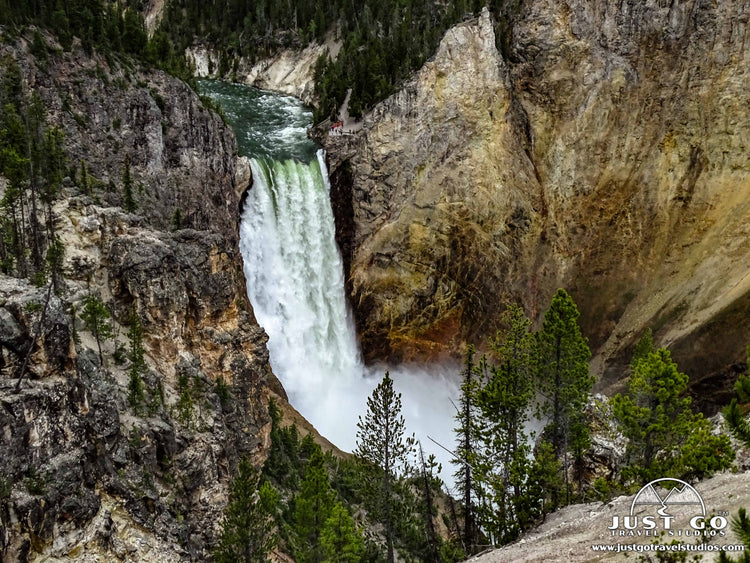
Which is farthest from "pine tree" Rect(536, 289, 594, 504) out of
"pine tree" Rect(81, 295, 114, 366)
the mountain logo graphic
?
"pine tree" Rect(81, 295, 114, 366)

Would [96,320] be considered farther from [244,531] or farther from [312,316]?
[312,316]

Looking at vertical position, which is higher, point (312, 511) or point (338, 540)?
point (312, 511)

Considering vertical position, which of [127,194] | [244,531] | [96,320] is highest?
[127,194]

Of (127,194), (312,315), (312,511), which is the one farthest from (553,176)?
(312,511)

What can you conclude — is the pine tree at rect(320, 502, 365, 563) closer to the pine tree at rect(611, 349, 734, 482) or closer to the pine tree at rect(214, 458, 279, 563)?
the pine tree at rect(214, 458, 279, 563)

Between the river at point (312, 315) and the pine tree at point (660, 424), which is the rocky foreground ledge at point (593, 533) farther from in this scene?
the river at point (312, 315)

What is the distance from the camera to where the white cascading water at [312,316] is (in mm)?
44625

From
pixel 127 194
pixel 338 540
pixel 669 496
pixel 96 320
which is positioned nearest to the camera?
pixel 669 496

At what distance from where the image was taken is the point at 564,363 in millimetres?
24438

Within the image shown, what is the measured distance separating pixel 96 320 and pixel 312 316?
21868mm

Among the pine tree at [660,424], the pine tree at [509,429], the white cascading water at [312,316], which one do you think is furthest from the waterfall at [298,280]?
the pine tree at [660,424]

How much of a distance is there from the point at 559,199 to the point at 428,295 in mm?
13576

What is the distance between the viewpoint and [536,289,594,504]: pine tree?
949 inches

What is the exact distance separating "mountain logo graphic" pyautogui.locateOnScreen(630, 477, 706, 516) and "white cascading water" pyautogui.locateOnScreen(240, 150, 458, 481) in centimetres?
2669
